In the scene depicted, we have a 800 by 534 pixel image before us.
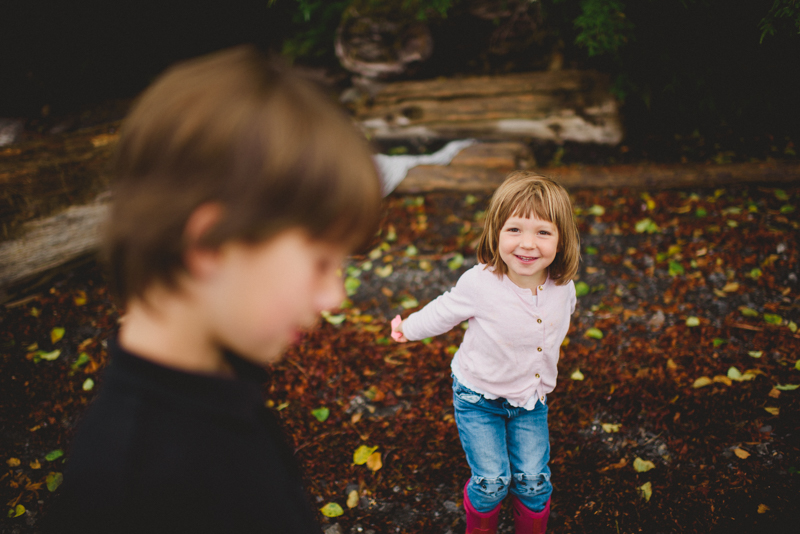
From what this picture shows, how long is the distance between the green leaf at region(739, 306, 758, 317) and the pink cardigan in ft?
8.93

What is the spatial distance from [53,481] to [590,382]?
3990 millimetres

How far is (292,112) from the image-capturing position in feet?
2.65

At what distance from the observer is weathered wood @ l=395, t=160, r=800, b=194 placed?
17.1 ft

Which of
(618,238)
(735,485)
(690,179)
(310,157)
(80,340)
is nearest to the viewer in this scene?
(310,157)

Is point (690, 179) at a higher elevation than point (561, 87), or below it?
below

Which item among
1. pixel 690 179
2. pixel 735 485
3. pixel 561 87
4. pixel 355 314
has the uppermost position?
pixel 561 87

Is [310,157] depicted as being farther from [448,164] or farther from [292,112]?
[448,164]

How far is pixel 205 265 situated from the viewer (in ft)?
2.64

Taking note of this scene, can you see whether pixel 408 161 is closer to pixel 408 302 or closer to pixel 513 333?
pixel 408 302

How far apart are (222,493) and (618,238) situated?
4.99 meters

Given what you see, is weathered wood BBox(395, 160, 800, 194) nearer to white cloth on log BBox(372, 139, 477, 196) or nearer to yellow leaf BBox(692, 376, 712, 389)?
white cloth on log BBox(372, 139, 477, 196)

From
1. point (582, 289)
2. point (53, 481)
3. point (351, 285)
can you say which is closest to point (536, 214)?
point (582, 289)

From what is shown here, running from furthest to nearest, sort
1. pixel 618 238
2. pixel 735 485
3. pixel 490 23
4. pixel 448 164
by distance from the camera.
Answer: pixel 490 23 < pixel 448 164 < pixel 618 238 < pixel 735 485

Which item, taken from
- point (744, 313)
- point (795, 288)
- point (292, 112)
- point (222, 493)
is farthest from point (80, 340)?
point (795, 288)
